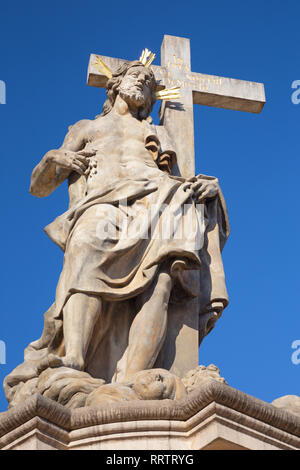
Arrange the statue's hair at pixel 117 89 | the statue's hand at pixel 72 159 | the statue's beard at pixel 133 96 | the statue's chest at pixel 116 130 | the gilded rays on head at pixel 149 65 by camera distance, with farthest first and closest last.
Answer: the gilded rays on head at pixel 149 65 → the statue's hair at pixel 117 89 → the statue's beard at pixel 133 96 → the statue's chest at pixel 116 130 → the statue's hand at pixel 72 159

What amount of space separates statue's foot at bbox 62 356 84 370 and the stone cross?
321cm

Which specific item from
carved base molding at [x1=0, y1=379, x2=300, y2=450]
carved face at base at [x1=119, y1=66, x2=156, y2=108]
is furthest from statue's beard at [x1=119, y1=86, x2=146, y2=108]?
carved base molding at [x1=0, y1=379, x2=300, y2=450]

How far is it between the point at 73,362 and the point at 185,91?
4717mm

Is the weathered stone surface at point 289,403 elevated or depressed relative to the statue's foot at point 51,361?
depressed

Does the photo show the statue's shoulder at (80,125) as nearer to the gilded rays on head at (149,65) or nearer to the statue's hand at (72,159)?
the statue's hand at (72,159)

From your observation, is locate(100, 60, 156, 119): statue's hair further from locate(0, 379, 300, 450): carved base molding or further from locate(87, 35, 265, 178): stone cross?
locate(0, 379, 300, 450): carved base molding

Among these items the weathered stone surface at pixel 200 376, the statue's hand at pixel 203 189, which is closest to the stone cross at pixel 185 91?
the statue's hand at pixel 203 189

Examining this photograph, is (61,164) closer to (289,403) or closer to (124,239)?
(124,239)

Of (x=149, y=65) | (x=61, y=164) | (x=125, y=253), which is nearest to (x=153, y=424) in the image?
(x=125, y=253)

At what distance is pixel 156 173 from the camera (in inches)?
382

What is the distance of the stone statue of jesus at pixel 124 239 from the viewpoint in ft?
28.1

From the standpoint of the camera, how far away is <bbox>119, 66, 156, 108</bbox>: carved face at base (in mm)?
10375

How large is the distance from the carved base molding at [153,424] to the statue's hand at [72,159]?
11.3 ft

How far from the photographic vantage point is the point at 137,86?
1039 centimetres
